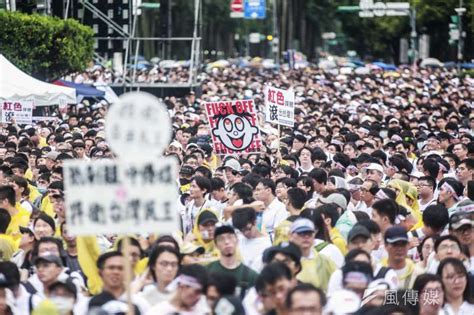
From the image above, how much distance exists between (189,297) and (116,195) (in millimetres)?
962

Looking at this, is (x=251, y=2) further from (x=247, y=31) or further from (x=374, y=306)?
(x=374, y=306)

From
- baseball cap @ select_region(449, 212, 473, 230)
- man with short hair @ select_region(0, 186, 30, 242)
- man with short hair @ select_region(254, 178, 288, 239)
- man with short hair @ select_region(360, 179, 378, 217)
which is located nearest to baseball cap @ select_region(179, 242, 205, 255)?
baseball cap @ select_region(449, 212, 473, 230)

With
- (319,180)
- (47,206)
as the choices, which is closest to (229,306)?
(47,206)

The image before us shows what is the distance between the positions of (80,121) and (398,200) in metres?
15.2

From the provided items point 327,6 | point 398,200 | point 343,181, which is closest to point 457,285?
point 398,200

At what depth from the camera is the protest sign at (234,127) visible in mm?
19234

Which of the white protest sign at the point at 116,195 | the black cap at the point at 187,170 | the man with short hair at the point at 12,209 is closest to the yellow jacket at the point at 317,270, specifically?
the white protest sign at the point at 116,195

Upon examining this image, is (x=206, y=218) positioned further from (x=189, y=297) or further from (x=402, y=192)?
(x=402, y=192)

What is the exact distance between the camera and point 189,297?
28.8 ft

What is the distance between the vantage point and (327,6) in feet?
343

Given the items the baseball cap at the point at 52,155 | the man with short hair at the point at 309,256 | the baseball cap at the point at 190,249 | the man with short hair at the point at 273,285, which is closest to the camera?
the man with short hair at the point at 273,285

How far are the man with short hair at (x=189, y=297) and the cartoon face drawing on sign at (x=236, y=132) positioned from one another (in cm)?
1039

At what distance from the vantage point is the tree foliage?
3409 cm

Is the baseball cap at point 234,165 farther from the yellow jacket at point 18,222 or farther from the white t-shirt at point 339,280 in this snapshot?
the white t-shirt at point 339,280
